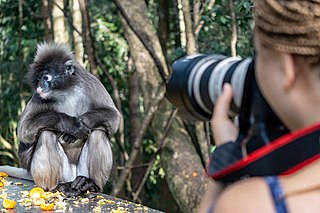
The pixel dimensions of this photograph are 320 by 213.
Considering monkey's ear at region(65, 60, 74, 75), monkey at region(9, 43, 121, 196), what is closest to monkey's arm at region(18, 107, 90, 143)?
monkey at region(9, 43, 121, 196)

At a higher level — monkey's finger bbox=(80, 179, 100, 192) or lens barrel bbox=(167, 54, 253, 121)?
lens barrel bbox=(167, 54, 253, 121)

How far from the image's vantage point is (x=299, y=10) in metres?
1.06

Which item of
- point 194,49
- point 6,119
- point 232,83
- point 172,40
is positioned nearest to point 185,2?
point 194,49

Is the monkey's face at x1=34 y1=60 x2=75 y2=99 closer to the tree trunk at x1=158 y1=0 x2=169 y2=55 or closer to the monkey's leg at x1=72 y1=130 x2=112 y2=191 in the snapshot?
the monkey's leg at x1=72 y1=130 x2=112 y2=191

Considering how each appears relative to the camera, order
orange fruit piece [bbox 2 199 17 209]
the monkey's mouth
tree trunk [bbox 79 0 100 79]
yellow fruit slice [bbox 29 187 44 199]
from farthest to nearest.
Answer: tree trunk [bbox 79 0 100 79]
the monkey's mouth
yellow fruit slice [bbox 29 187 44 199]
orange fruit piece [bbox 2 199 17 209]

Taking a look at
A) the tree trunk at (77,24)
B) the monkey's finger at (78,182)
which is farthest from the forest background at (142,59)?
the monkey's finger at (78,182)

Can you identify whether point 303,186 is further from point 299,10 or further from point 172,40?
point 172,40

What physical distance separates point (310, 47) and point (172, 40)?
8.20 meters

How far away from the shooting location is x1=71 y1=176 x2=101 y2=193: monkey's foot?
546 cm

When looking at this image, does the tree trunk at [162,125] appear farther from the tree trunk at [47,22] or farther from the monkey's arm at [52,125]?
the tree trunk at [47,22]

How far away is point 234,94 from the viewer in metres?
1.23

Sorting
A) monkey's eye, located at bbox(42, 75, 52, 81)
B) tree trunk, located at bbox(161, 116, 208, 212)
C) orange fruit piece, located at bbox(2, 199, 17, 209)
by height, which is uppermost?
monkey's eye, located at bbox(42, 75, 52, 81)

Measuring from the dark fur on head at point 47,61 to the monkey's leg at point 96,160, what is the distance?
2.52ft

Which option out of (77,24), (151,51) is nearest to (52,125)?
(151,51)
